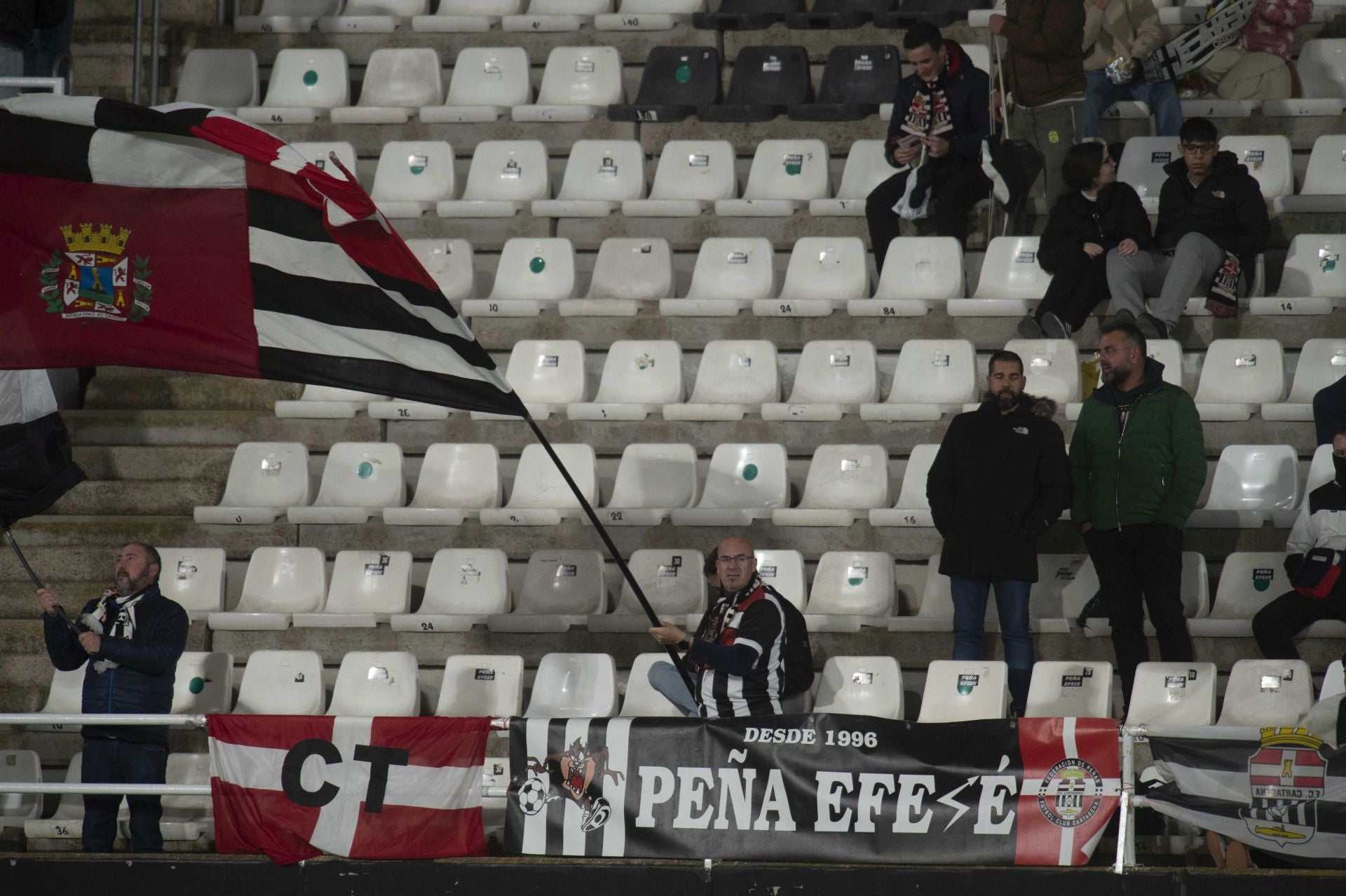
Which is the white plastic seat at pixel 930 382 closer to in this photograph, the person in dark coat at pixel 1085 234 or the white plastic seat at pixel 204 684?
the person in dark coat at pixel 1085 234

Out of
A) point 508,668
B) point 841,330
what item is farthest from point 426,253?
point 508,668

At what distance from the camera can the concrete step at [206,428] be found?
9.02 m

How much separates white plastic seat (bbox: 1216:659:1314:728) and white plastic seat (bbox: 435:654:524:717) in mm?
3056

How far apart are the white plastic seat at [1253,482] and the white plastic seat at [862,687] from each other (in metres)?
1.81

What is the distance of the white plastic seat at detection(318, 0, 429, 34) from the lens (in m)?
11.2

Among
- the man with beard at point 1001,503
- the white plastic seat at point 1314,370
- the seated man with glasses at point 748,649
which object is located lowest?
the seated man with glasses at point 748,649

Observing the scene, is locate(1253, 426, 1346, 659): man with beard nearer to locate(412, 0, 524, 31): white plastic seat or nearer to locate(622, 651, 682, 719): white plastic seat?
locate(622, 651, 682, 719): white plastic seat

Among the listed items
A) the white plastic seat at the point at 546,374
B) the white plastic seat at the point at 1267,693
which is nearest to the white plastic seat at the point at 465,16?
the white plastic seat at the point at 546,374

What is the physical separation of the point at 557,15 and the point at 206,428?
3.84 m

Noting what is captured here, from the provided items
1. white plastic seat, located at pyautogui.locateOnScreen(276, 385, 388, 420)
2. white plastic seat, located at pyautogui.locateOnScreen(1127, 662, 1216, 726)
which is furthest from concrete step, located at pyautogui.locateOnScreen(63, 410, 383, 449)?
white plastic seat, located at pyautogui.locateOnScreen(1127, 662, 1216, 726)

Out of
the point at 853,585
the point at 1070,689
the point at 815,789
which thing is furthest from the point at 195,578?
the point at 1070,689

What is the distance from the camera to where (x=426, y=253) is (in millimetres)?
9664

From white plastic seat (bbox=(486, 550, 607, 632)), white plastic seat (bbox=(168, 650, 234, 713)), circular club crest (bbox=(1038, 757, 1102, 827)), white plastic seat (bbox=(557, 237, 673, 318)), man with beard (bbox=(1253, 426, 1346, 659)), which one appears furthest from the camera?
white plastic seat (bbox=(557, 237, 673, 318))

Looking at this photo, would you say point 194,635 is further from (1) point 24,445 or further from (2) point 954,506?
(2) point 954,506
